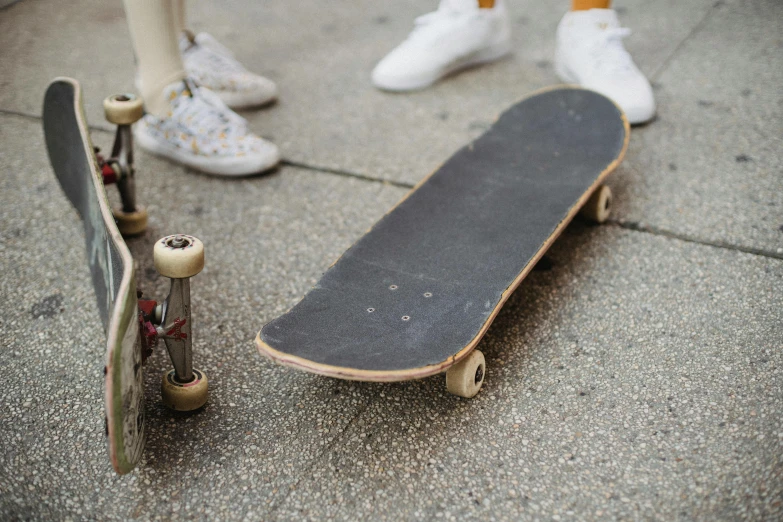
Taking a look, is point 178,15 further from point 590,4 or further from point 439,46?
point 590,4

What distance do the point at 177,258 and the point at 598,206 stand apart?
3.58 feet

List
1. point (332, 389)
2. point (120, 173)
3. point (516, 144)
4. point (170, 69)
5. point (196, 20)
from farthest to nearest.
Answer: point (196, 20) → point (170, 69) → point (516, 144) → point (120, 173) → point (332, 389)

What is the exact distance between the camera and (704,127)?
2.22 metres

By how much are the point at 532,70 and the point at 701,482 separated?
1891 millimetres

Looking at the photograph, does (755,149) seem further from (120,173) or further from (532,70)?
(120,173)

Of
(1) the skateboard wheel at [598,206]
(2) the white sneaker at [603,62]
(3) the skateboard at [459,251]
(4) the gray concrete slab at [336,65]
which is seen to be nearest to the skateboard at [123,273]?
(3) the skateboard at [459,251]

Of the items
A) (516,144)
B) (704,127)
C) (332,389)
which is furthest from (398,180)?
(704,127)

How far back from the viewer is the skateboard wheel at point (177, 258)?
1094 millimetres

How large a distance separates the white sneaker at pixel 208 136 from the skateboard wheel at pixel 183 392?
2.91 ft

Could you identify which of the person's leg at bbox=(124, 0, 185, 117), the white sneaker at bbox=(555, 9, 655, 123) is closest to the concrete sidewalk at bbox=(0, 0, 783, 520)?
the white sneaker at bbox=(555, 9, 655, 123)

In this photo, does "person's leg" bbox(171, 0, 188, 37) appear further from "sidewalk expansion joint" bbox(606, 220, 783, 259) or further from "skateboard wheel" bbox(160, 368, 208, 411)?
"sidewalk expansion joint" bbox(606, 220, 783, 259)

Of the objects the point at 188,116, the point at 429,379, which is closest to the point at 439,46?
the point at 188,116

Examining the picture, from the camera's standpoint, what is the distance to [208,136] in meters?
1.98

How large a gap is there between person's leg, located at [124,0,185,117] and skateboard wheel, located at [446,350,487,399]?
50.1 inches
